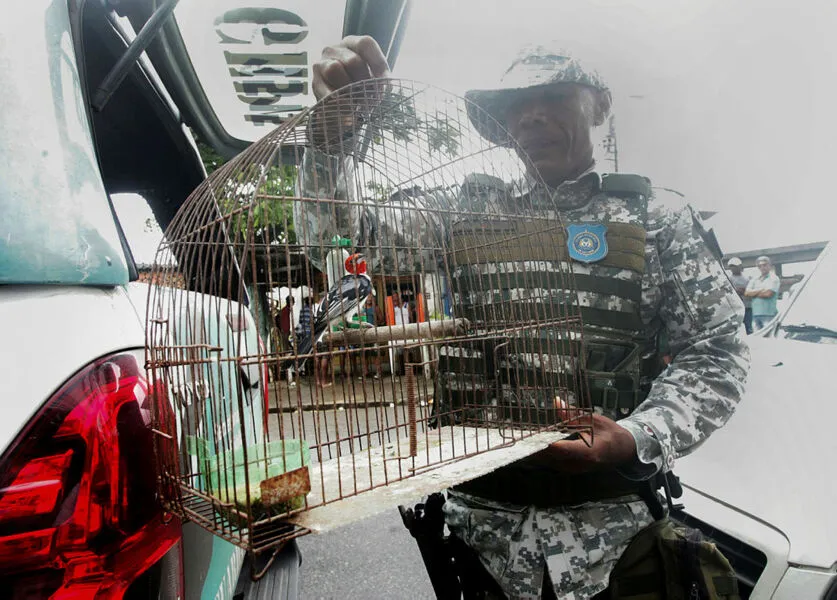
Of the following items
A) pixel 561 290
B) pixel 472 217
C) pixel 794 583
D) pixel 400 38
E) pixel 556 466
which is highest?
pixel 400 38

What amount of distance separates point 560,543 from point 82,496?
4.25ft

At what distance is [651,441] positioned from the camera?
140cm

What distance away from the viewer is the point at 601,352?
63.4 inches

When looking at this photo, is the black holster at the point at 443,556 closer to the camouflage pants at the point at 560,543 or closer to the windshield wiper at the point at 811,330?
the camouflage pants at the point at 560,543

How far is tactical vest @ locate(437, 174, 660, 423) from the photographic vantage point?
1.59m

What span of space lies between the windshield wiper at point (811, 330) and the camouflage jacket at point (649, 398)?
30.9 inches

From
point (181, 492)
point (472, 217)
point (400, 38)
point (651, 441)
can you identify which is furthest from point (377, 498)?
point (400, 38)

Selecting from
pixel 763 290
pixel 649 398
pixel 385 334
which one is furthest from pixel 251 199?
pixel 763 290

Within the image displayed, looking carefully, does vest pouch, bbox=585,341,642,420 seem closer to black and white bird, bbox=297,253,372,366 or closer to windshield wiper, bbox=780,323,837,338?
black and white bird, bbox=297,253,372,366

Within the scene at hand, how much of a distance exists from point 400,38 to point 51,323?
7.02 ft

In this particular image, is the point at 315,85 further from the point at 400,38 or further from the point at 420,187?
the point at 400,38

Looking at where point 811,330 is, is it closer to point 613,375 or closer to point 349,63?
point 613,375

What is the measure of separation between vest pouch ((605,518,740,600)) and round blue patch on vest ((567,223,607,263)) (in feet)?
2.85

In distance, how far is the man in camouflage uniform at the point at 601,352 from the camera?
143cm
